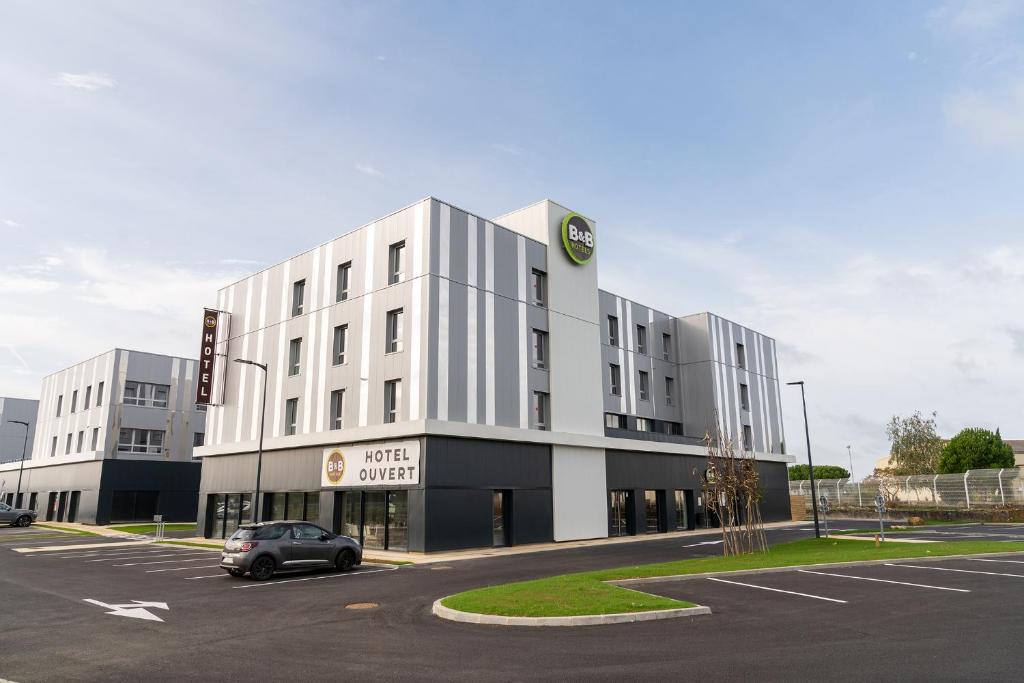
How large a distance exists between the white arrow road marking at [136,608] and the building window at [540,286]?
22403 millimetres

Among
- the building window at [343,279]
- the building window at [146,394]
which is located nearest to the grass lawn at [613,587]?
the building window at [343,279]

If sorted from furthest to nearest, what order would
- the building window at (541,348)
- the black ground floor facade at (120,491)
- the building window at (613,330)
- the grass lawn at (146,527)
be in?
the black ground floor facade at (120,491) < the building window at (613,330) < the grass lawn at (146,527) < the building window at (541,348)

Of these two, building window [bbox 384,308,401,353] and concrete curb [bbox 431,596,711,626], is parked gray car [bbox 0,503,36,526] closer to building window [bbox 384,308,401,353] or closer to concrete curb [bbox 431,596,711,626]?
building window [bbox 384,308,401,353]

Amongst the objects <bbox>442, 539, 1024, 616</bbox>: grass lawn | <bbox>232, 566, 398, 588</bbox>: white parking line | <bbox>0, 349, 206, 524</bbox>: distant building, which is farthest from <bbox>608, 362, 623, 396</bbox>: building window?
<bbox>0, 349, 206, 524</bbox>: distant building

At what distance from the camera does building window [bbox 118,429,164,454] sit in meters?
51.0

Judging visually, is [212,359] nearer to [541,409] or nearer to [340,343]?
[340,343]

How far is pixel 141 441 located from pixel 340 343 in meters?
29.9

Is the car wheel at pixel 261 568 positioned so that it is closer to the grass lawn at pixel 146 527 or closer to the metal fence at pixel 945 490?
the grass lawn at pixel 146 527

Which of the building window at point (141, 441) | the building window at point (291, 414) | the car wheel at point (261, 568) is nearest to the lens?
the car wheel at point (261, 568)

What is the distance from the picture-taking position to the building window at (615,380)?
43075 millimetres

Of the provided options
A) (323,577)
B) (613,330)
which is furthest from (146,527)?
(613,330)

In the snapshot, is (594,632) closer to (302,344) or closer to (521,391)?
(521,391)

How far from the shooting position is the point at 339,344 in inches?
1280

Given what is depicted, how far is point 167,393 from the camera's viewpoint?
53.9 meters
